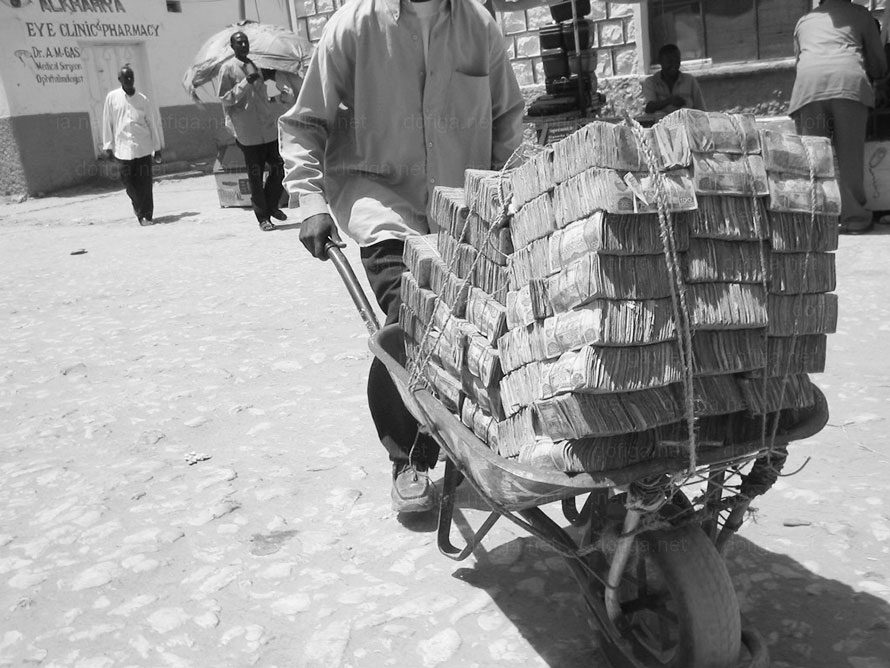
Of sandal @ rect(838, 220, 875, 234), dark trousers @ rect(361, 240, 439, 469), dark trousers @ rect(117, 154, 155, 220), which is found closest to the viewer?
dark trousers @ rect(361, 240, 439, 469)

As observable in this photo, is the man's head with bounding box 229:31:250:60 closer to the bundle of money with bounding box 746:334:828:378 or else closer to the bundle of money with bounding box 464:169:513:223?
the bundle of money with bounding box 464:169:513:223

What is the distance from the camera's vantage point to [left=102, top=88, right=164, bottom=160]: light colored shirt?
1247cm

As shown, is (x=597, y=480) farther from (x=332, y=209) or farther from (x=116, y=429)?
(x=116, y=429)

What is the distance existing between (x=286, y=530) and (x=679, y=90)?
7569mm

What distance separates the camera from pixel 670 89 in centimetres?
980

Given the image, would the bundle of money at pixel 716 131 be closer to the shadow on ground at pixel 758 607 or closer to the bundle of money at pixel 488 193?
the bundle of money at pixel 488 193

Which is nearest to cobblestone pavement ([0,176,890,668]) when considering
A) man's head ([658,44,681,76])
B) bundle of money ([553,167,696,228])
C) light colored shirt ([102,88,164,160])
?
bundle of money ([553,167,696,228])

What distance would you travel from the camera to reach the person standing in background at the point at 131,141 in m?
12.4

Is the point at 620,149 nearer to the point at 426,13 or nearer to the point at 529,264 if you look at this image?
the point at 529,264

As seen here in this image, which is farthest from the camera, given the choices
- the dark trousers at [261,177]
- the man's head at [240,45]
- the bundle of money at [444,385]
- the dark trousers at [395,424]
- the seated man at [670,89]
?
the man's head at [240,45]

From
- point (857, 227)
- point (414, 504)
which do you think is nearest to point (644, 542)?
point (414, 504)

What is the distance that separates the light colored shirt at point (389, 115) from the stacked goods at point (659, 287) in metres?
1.21

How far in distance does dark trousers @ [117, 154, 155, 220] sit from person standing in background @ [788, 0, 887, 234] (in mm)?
8234

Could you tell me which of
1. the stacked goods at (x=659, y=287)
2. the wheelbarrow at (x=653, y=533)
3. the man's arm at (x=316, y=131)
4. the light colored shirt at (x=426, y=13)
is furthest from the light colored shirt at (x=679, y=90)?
the stacked goods at (x=659, y=287)
